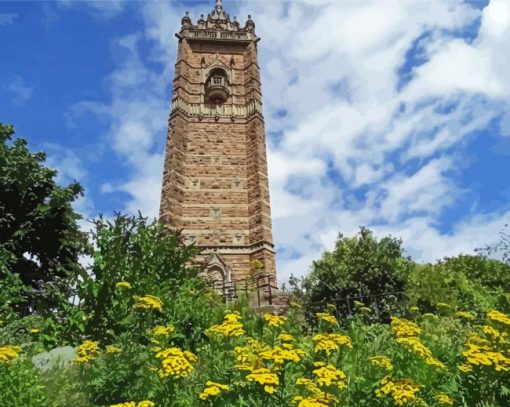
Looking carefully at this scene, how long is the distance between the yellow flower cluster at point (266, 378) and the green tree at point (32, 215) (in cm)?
1574

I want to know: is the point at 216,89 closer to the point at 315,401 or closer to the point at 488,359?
the point at 488,359

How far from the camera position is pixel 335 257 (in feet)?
84.6

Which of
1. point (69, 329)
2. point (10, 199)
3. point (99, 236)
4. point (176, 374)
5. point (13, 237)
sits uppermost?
point (10, 199)

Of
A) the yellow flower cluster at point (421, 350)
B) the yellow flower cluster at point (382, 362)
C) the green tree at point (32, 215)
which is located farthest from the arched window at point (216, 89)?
the yellow flower cluster at point (382, 362)

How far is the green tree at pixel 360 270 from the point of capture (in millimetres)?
23203

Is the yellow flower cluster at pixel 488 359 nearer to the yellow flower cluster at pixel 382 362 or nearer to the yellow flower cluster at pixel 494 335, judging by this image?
the yellow flower cluster at pixel 494 335

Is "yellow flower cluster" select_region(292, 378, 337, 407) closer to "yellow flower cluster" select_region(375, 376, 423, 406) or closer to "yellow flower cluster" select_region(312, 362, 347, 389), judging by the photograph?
"yellow flower cluster" select_region(312, 362, 347, 389)

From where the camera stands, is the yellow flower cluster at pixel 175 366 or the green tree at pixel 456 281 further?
the green tree at pixel 456 281

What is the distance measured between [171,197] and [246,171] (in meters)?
4.93

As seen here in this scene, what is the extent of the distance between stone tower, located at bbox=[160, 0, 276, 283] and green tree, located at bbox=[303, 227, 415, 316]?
3.98 m

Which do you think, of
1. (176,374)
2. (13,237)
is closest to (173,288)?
(176,374)

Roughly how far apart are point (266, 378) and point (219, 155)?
22829mm

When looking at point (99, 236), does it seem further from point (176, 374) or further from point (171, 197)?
point (171, 197)

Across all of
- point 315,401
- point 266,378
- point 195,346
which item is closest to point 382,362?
point 315,401
